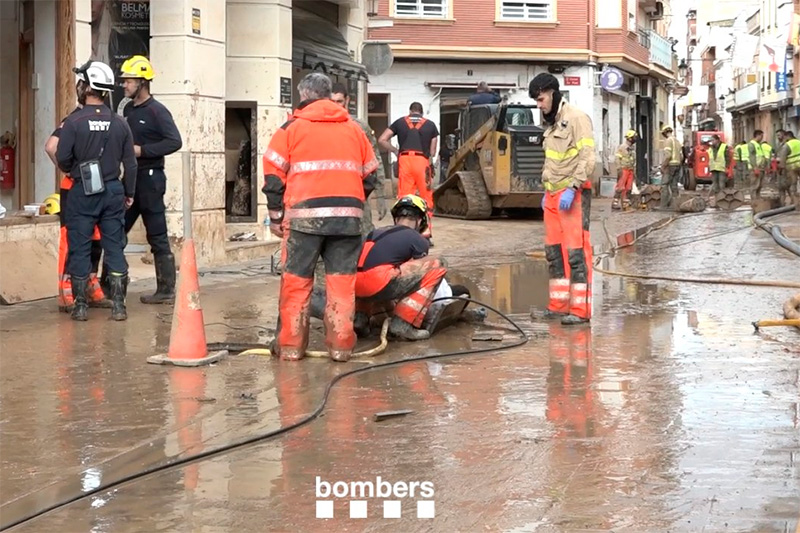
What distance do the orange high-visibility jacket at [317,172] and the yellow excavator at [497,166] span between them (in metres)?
14.5

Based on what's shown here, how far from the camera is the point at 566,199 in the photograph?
9742mm

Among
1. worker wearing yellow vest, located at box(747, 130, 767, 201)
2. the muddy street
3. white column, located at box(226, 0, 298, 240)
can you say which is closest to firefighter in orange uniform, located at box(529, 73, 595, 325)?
the muddy street

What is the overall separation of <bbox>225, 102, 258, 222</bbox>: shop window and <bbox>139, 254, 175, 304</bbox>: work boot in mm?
5615

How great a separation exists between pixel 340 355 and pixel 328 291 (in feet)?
1.35

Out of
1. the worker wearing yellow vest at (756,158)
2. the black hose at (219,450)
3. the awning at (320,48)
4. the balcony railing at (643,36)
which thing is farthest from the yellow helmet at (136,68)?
the balcony railing at (643,36)

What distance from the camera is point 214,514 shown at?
15.7 feet

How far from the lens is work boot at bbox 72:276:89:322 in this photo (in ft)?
32.2

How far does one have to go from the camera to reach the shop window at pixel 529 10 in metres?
38.5

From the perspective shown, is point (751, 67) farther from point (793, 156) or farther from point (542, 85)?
point (542, 85)

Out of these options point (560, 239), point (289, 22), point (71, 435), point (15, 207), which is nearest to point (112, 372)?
point (71, 435)

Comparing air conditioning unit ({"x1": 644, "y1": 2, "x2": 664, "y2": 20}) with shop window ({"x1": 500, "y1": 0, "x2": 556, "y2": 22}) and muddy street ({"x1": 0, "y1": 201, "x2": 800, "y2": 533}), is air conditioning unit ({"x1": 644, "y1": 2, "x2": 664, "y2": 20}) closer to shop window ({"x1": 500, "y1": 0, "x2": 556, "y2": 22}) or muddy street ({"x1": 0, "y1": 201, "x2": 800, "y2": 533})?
shop window ({"x1": 500, "y1": 0, "x2": 556, "y2": 22})

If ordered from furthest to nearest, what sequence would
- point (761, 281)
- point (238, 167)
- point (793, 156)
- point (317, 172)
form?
point (793, 156), point (238, 167), point (761, 281), point (317, 172)

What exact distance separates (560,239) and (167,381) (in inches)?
144

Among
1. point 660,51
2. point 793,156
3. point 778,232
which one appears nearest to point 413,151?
point 778,232
